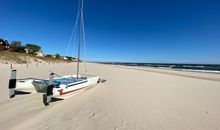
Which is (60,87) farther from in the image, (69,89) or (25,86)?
(25,86)

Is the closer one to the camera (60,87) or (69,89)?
(60,87)

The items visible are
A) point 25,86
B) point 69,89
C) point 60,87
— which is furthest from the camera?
point 25,86

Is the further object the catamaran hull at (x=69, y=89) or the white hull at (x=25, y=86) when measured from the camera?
the white hull at (x=25, y=86)

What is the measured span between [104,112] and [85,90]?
408 centimetres

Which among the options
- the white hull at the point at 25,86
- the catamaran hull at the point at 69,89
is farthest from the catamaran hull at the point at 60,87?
the white hull at the point at 25,86

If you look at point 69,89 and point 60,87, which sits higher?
point 60,87

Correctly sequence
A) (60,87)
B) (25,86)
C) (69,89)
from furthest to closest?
(25,86)
(69,89)
(60,87)

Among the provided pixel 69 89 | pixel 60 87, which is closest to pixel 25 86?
pixel 60 87

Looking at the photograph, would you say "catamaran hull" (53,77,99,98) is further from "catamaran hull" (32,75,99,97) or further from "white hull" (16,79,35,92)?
"white hull" (16,79,35,92)

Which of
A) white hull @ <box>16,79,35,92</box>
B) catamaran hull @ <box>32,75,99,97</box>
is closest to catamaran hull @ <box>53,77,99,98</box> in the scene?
catamaran hull @ <box>32,75,99,97</box>

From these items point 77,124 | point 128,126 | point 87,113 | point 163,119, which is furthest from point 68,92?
point 163,119

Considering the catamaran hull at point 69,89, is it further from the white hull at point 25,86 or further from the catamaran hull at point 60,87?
the white hull at point 25,86

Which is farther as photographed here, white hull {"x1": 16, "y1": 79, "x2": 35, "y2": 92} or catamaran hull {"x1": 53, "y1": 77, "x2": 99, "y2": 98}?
white hull {"x1": 16, "y1": 79, "x2": 35, "y2": 92}

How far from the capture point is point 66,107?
223 inches
